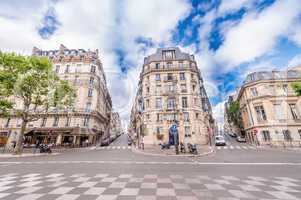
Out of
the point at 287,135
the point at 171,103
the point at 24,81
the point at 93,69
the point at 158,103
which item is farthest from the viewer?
the point at 93,69

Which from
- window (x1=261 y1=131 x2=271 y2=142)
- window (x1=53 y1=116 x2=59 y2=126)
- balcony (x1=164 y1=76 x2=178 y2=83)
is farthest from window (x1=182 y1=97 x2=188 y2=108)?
window (x1=53 y1=116 x2=59 y2=126)

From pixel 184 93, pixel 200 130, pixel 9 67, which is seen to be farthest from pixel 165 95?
pixel 9 67

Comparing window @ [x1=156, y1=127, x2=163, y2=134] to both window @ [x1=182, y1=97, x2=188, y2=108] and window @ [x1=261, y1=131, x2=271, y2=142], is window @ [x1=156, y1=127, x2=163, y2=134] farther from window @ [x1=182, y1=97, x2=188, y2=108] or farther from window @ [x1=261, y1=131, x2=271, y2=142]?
window @ [x1=261, y1=131, x2=271, y2=142]

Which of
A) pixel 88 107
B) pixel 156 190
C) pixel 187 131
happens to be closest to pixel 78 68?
pixel 88 107

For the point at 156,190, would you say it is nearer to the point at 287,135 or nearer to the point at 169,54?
the point at 169,54

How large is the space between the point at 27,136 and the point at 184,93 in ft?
113

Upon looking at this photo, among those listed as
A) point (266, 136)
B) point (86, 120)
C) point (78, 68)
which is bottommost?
point (266, 136)

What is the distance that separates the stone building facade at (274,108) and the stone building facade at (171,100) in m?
10.4

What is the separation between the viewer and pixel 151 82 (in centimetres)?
3148

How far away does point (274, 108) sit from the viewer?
28.2 metres

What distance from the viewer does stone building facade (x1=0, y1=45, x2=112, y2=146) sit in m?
28.2

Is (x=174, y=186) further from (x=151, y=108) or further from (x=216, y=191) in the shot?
(x=151, y=108)

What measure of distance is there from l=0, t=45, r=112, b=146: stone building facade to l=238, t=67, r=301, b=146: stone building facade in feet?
117

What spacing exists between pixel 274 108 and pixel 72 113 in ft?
137
